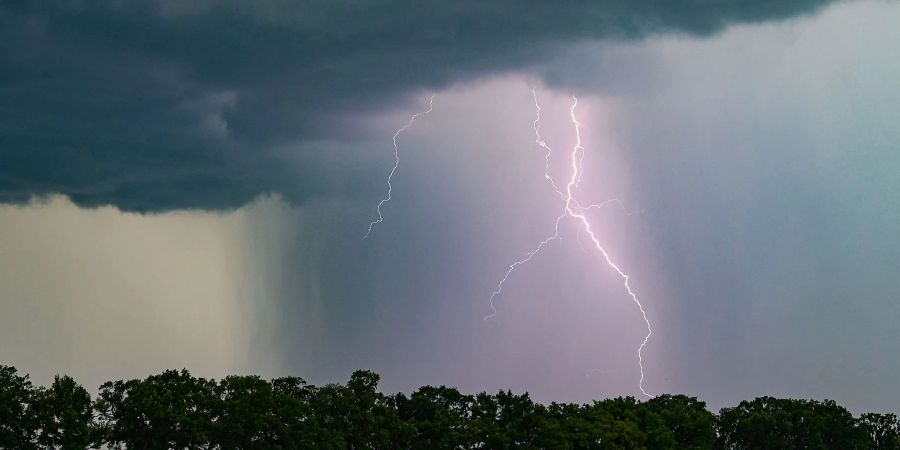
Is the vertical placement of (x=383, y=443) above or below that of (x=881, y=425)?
below

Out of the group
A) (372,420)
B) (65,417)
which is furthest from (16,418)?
(372,420)

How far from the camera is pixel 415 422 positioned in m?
88.4

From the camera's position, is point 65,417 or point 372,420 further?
point 372,420

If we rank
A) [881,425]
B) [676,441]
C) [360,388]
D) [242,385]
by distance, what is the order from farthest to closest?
1. [881,425]
2. [676,441]
3. [360,388]
4. [242,385]

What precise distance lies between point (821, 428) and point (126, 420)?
202 ft

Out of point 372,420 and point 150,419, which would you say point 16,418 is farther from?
point 372,420

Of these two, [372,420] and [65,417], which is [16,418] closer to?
[65,417]

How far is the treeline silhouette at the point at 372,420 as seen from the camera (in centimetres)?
7469

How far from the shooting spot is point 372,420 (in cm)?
8456

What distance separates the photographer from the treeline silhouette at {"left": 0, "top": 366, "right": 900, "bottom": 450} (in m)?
74.7

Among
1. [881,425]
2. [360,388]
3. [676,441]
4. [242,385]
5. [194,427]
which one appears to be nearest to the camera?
[194,427]

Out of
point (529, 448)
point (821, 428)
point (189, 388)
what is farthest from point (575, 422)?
point (189, 388)

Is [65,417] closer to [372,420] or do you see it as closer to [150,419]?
[150,419]

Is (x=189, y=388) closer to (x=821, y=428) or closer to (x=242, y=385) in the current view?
(x=242, y=385)
